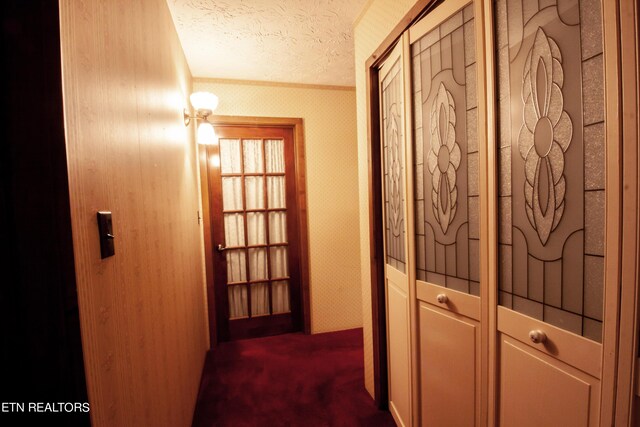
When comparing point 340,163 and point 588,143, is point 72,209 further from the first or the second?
point 340,163

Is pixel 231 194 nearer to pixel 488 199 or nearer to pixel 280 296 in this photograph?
pixel 280 296

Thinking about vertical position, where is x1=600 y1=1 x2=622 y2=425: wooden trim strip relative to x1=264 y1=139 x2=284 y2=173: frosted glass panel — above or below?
below

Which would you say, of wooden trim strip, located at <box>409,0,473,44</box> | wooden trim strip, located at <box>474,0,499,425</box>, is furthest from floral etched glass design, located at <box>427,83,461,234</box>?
wooden trim strip, located at <box>409,0,473,44</box>

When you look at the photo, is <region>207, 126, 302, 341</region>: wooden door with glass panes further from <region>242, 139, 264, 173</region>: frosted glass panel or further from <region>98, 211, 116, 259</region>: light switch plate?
<region>98, 211, 116, 259</region>: light switch plate

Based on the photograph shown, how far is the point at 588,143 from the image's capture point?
2.27 ft

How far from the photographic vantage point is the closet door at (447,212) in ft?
3.47

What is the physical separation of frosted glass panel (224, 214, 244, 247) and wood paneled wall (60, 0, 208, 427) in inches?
43.2

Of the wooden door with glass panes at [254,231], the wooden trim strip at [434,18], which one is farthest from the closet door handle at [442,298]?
the wooden door with glass panes at [254,231]

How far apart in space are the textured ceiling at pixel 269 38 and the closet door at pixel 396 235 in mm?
644

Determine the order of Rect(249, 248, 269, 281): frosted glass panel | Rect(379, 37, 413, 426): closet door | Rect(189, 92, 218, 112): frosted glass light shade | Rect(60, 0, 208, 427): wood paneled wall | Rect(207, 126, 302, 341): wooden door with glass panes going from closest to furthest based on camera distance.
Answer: Rect(60, 0, 208, 427): wood paneled wall
Rect(379, 37, 413, 426): closet door
Rect(189, 92, 218, 112): frosted glass light shade
Rect(207, 126, 302, 341): wooden door with glass panes
Rect(249, 248, 269, 281): frosted glass panel

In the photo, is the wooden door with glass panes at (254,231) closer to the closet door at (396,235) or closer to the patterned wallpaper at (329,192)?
Result: the patterned wallpaper at (329,192)

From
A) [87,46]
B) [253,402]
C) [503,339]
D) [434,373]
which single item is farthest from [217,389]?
[87,46]

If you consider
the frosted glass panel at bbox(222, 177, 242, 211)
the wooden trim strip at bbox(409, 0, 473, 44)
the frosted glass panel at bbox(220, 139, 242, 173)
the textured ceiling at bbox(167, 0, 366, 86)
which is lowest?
the frosted glass panel at bbox(222, 177, 242, 211)

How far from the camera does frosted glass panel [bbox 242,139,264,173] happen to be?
2.80 metres
